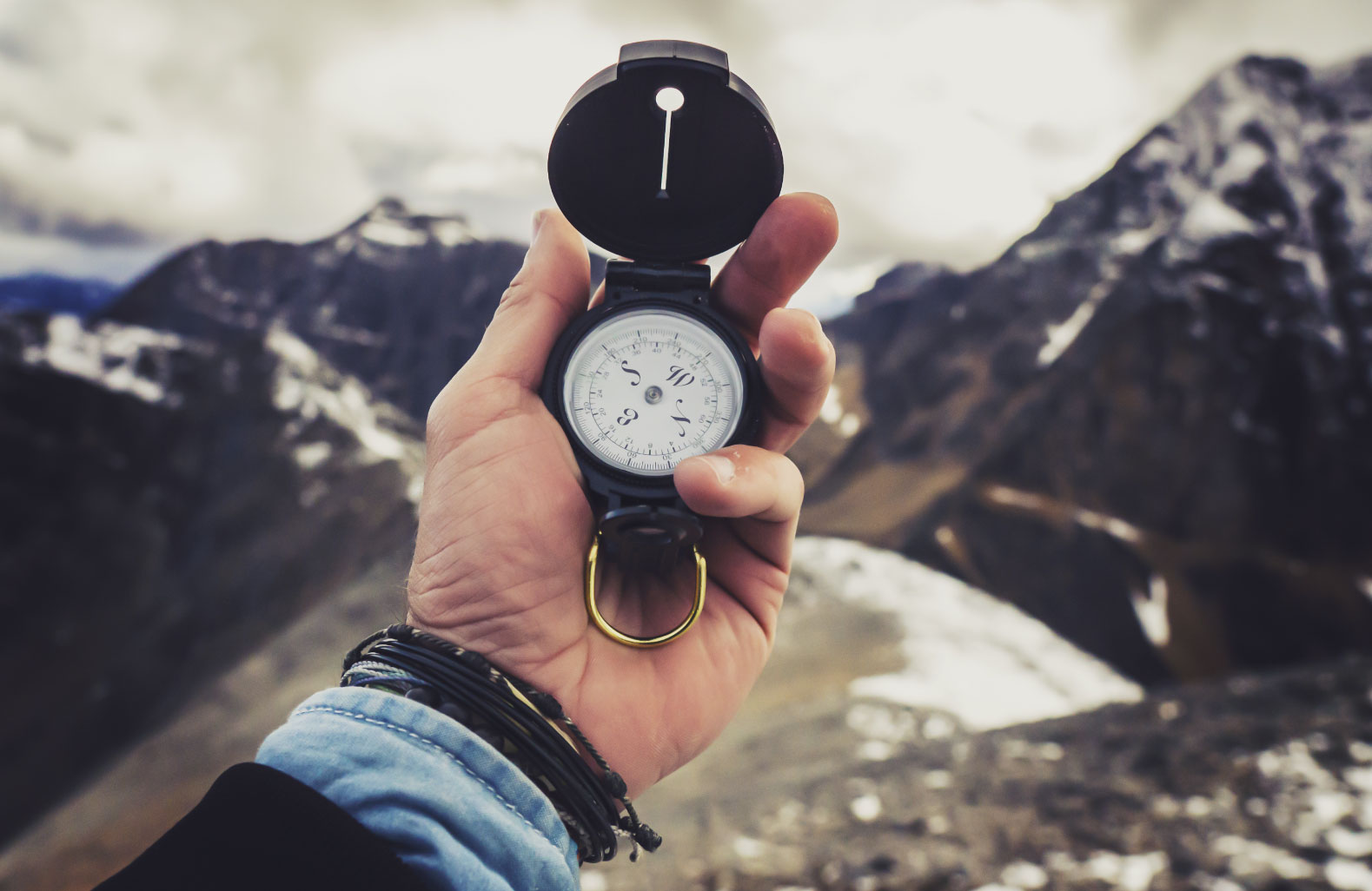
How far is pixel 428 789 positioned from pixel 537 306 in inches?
26.2

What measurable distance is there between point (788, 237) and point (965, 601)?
13.9 ft

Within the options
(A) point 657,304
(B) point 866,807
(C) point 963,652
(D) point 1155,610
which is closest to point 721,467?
(A) point 657,304

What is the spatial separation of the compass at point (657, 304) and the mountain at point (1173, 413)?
13.6 ft

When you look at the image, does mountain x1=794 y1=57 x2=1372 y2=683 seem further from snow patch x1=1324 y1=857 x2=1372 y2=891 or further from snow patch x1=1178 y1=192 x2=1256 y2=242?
snow patch x1=1324 y1=857 x2=1372 y2=891

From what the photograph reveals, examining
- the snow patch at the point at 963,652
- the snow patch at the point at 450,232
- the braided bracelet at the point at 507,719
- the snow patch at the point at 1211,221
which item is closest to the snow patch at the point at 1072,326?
the snow patch at the point at 1211,221

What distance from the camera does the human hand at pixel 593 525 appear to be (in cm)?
96

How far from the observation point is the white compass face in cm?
107

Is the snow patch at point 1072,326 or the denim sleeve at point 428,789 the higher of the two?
the snow patch at point 1072,326

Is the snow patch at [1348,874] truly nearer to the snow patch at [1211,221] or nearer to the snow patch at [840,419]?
the snow patch at [840,419]

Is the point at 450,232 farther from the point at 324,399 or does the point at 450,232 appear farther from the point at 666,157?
the point at 666,157

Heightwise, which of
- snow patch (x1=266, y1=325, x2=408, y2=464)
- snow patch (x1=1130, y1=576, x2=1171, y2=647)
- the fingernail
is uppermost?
snow patch (x1=266, y1=325, x2=408, y2=464)

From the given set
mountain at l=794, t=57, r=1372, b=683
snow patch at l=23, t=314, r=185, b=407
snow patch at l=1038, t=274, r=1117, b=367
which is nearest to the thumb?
mountain at l=794, t=57, r=1372, b=683

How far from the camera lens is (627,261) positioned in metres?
1.15

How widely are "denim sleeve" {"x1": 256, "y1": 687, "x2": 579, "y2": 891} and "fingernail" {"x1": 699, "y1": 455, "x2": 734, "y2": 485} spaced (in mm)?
405
